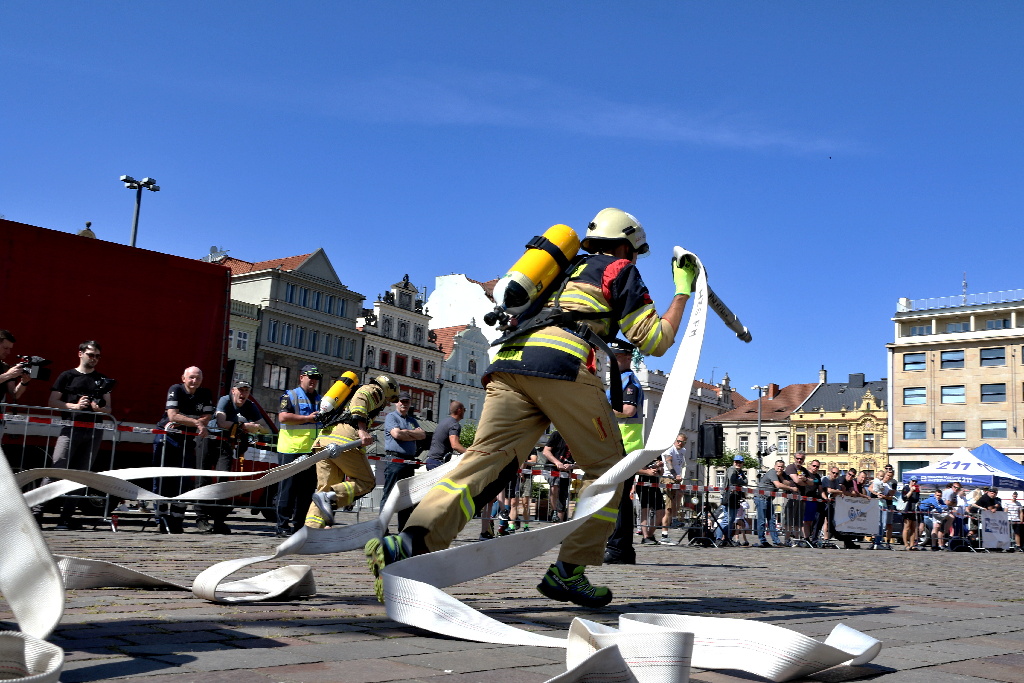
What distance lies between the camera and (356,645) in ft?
11.4

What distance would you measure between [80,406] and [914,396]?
79277 millimetres

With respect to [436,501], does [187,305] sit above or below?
above

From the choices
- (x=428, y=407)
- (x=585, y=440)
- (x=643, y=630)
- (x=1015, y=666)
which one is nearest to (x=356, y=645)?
(x=643, y=630)

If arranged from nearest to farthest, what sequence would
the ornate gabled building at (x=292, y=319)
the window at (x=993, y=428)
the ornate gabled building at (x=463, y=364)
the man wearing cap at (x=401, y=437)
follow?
the man wearing cap at (x=401, y=437)
the ornate gabled building at (x=292, y=319)
the window at (x=993, y=428)
the ornate gabled building at (x=463, y=364)

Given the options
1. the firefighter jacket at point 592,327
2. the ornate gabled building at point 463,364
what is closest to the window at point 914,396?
the ornate gabled building at point 463,364

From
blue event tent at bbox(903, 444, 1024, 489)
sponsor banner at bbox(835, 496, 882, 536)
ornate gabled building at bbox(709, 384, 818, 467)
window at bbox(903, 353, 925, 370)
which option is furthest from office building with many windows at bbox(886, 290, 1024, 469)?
sponsor banner at bbox(835, 496, 882, 536)

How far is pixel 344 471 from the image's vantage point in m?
10.0

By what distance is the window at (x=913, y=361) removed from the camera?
81125 millimetres

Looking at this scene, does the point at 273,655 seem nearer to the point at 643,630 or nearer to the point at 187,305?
the point at 643,630

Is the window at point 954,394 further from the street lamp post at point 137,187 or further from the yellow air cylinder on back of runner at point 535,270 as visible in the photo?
the yellow air cylinder on back of runner at point 535,270

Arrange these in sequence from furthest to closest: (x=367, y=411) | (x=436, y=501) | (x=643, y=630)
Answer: (x=367, y=411)
(x=436, y=501)
(x=643, y=630)

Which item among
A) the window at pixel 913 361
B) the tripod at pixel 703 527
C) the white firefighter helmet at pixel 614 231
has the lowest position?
the tripod at pixel 703 527

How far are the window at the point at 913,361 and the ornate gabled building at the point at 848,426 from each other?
1196 centimetres

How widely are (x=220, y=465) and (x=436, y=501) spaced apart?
8.61 m
